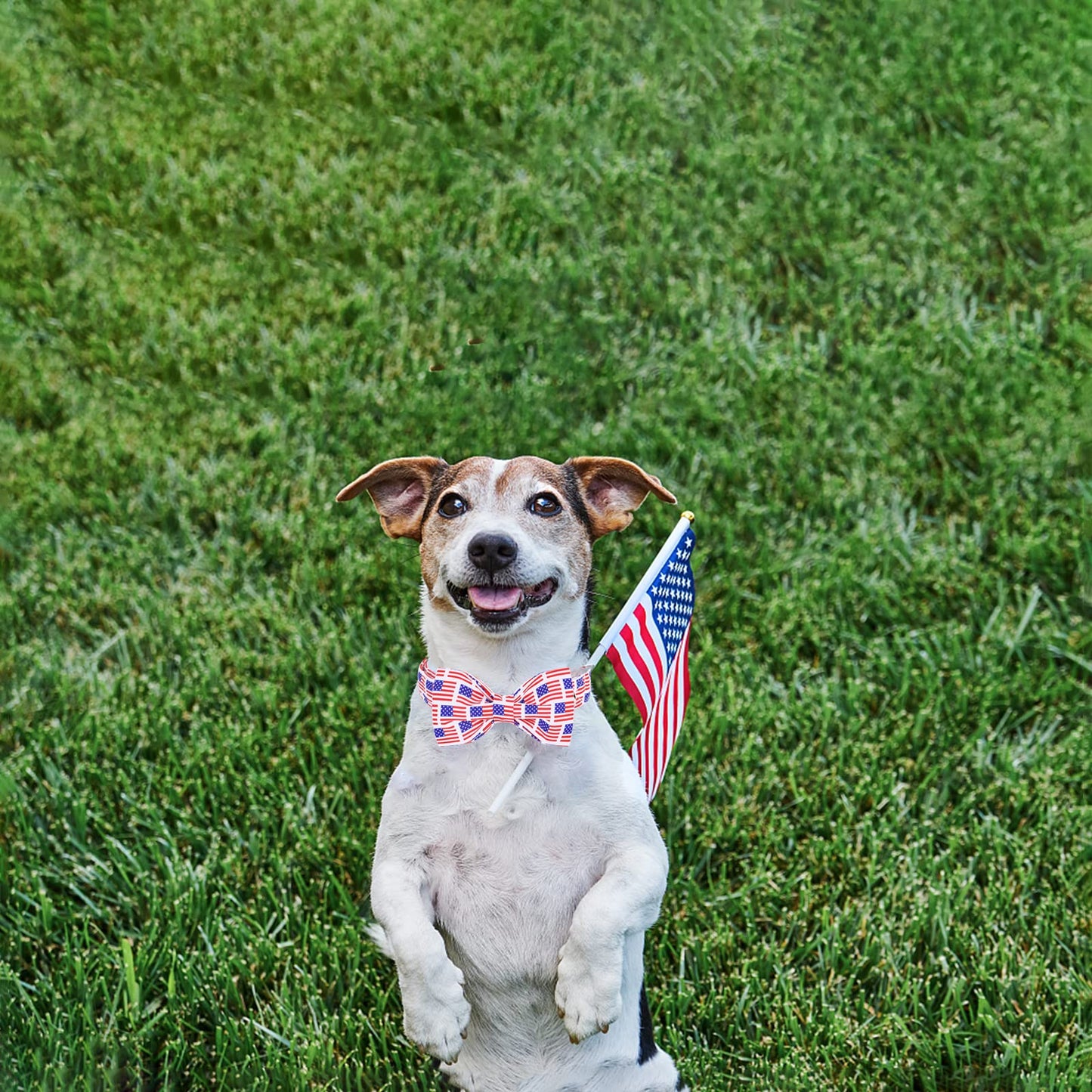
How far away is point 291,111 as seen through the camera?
963 cm

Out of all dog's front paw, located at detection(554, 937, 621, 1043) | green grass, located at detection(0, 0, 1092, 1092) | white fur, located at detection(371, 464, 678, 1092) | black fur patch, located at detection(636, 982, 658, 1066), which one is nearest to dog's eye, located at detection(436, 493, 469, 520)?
white fur, located at detection(371, 464, 678, 1092)

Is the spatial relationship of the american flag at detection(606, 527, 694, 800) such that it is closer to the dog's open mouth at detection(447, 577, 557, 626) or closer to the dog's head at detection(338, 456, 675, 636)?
the dog's head at detection(338, 456, 675, 636)

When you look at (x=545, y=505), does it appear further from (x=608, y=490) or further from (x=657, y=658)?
(x=657, y=658)

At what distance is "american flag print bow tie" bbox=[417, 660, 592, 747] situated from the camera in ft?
11.0

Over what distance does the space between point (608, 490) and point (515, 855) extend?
43.4 inches

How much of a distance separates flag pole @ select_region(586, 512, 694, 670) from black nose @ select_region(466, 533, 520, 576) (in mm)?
379

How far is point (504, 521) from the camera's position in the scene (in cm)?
343

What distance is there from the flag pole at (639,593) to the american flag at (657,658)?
12 millimetres

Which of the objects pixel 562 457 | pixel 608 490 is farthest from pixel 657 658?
pixel 562 457

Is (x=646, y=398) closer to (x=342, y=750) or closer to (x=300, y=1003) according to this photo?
(x=342, y=750)

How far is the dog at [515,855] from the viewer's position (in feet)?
10.4

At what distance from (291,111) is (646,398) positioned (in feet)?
13.2

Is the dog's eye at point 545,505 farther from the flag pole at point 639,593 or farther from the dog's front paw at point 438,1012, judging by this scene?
the dog's front paw at point 438,1012

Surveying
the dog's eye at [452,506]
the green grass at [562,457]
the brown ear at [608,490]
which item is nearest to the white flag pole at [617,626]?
the brown ear at [608,490]
